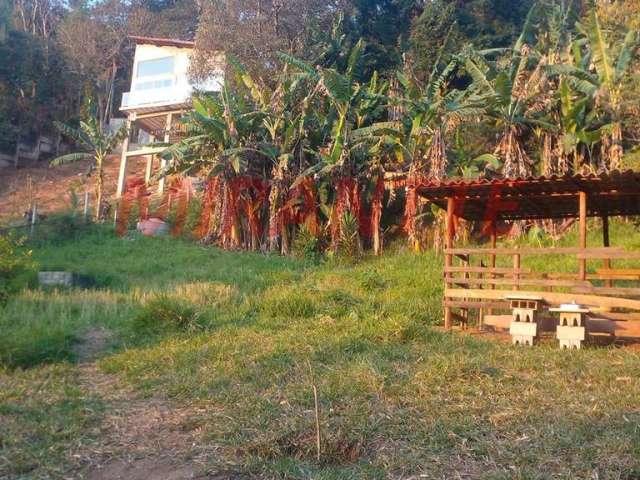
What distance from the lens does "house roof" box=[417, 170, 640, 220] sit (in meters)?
9.09

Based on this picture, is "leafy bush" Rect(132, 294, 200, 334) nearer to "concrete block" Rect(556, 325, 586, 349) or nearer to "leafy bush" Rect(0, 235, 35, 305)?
"leafy bush" Rect(0, 235, 35, 305)

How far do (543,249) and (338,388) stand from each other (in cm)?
462

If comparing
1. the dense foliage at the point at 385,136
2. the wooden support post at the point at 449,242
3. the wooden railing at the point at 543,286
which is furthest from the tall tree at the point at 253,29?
the wooden railing at the point at 543,286

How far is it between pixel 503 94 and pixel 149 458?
14.3 metres

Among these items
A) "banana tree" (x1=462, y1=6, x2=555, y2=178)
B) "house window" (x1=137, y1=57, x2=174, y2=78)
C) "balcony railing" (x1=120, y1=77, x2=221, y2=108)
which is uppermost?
"house window" (x1=137, y1=57, x2=174, y2=78)

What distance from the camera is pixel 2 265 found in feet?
32.0

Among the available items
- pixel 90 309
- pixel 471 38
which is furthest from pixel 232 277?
pixel 471 38

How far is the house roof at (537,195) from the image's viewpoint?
9086 mm

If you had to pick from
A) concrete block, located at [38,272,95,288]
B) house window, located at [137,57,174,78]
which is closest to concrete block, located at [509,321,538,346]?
concrete block, located at [38,272,95,288]

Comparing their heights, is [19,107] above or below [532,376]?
above

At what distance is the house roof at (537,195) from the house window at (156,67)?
1802cm

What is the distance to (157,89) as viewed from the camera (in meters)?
26.8

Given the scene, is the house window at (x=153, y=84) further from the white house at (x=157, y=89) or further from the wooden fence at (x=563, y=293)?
the wooden fence at (x=563, y=293)

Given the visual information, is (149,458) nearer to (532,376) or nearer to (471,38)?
(532,376)
